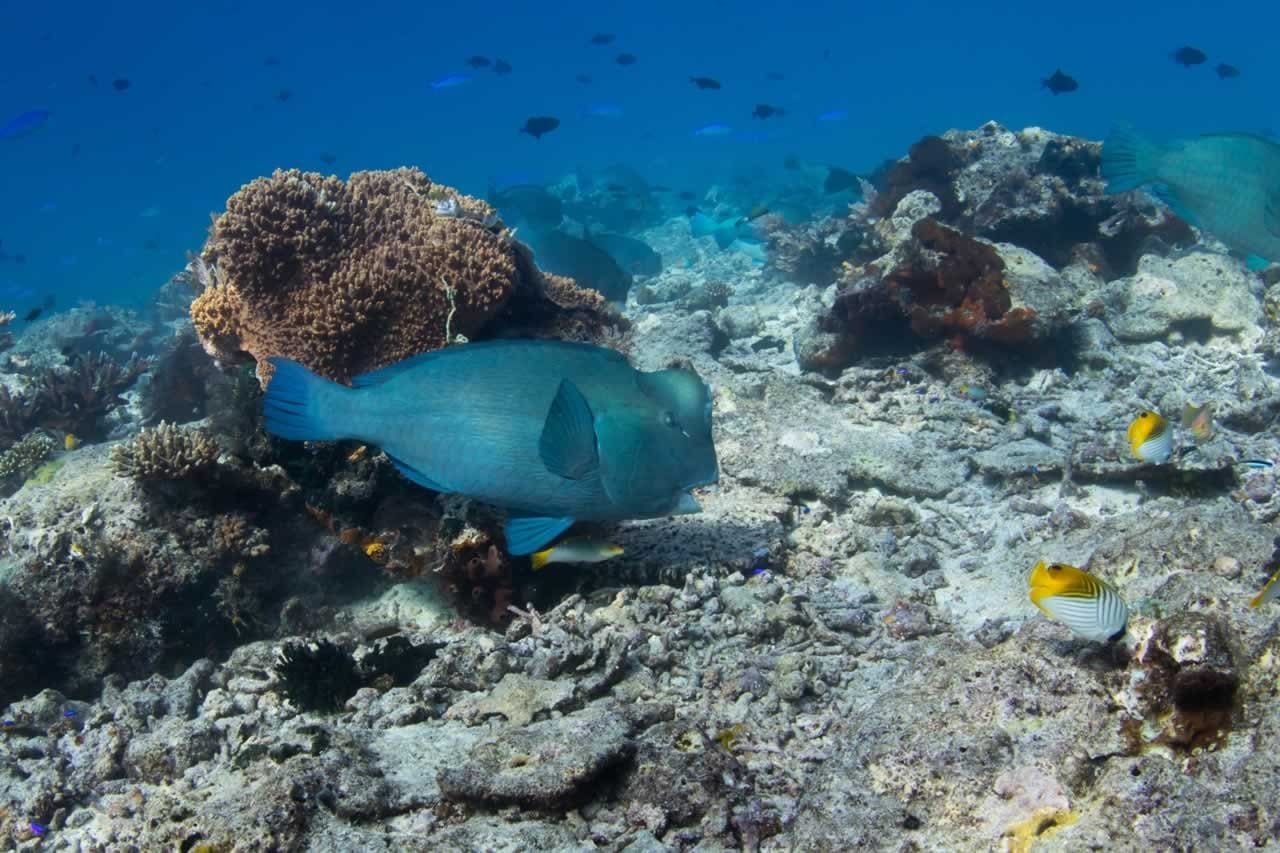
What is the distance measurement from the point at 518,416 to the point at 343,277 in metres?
2.54

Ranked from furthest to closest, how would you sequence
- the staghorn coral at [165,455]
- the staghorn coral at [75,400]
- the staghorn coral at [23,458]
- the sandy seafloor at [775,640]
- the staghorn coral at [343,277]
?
the staghorn coral at [75,400] < the staghorn coral at [23,458] < the staghorn coral at [343,277] < the staghorn coral at [165,455] < the sandy seafloor at [775,640]

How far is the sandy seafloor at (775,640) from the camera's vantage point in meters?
2.11

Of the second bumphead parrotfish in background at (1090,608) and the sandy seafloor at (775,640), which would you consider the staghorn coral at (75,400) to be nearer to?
the sandy seafloor at (775,640)

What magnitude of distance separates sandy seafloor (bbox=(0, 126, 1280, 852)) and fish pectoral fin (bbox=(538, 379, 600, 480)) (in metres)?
0.96

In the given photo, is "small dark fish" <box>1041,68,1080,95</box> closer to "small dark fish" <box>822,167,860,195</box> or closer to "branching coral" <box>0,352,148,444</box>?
"small dark fish" <box>822,167,860,195</box>

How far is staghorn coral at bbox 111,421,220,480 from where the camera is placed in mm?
4449

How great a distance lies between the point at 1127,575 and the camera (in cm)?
336

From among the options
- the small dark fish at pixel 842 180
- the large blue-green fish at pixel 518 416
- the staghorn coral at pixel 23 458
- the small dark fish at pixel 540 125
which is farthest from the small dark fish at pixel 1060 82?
the staghorn coral at pixel 23 458

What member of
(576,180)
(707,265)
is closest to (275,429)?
(707,265)

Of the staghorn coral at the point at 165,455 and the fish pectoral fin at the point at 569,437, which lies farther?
the staghorn coral at the point at 165,455

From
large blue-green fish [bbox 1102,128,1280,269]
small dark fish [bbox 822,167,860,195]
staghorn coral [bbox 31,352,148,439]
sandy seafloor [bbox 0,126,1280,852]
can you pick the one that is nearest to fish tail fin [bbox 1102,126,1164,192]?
large blue-green fish [bbox 1102,128,1280,269]

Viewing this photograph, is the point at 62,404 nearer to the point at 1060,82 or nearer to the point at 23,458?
the point at 23,458

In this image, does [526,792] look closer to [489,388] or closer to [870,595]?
[489,388]

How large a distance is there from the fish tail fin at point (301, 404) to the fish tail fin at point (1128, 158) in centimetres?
777
